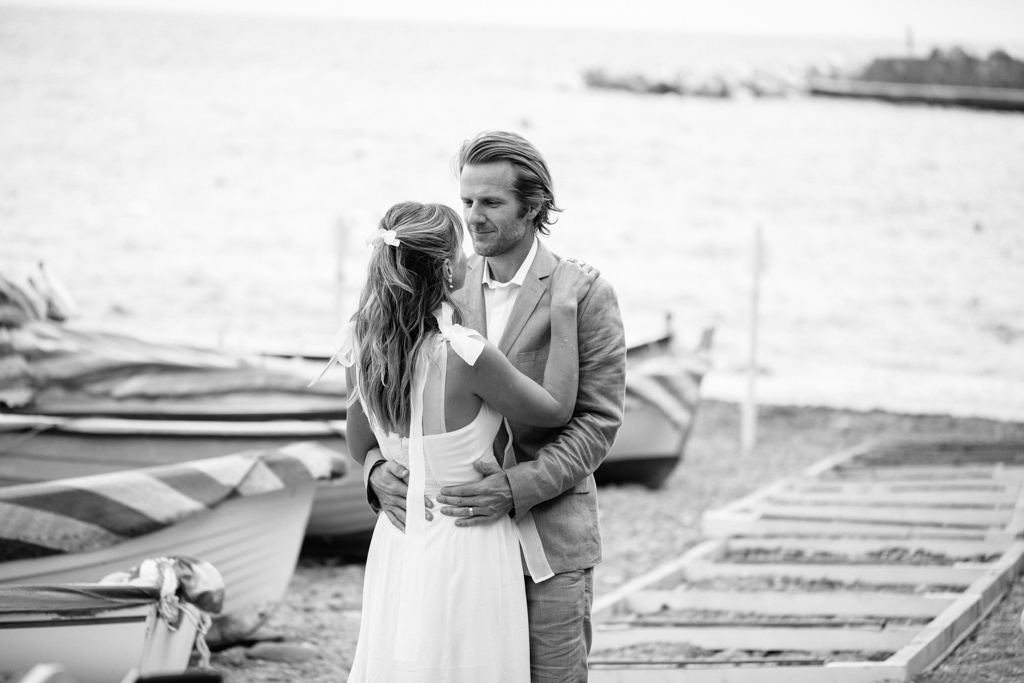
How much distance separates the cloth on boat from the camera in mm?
4137

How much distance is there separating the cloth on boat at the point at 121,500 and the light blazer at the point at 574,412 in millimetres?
2374

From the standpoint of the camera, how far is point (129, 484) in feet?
14.3

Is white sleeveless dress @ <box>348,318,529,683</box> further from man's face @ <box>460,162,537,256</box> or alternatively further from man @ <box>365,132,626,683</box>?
man's face @ <box>460,162,537,256</box>

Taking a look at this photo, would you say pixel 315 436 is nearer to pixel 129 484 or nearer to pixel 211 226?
pixel 129 484

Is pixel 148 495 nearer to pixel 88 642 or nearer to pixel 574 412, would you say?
pixel 88 642

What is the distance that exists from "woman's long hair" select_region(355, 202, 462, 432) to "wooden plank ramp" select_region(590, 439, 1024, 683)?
1.80 m

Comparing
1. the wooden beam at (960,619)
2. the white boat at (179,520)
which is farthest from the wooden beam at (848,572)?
the white boat at (179,520)

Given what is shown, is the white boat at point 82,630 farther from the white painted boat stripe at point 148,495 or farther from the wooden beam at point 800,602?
the wooden beam at point 800,602

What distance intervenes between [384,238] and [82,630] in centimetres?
218

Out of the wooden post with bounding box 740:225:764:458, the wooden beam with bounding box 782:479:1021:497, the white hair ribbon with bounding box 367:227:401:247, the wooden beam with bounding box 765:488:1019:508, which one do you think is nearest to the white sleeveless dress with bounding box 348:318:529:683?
the white hair ribbon with bounding box 367:227:401:247

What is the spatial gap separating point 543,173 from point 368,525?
3880 millimetres

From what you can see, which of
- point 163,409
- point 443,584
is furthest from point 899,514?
point 163,409

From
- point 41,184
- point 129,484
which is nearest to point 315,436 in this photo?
point 129,484

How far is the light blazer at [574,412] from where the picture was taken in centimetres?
247
